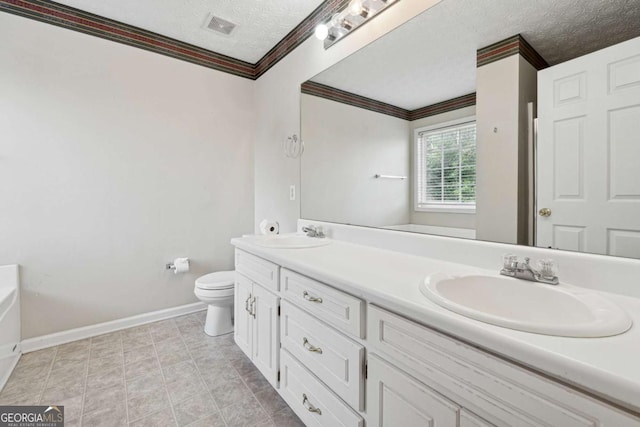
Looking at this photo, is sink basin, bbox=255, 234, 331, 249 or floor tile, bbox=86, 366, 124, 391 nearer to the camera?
floor tile, bbox=86, 366, 124, 391

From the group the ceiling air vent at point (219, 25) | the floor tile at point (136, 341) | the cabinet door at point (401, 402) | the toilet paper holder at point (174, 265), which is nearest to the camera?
the cabinet door at point (401, 402)

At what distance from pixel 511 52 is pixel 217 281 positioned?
88.4 inches

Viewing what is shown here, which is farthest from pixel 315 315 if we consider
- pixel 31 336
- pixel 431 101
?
pixel 31 336

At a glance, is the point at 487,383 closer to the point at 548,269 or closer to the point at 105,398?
the point at 548,269

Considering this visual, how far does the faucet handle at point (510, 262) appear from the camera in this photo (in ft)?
3.13

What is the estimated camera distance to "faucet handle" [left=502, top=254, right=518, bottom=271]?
955 mm

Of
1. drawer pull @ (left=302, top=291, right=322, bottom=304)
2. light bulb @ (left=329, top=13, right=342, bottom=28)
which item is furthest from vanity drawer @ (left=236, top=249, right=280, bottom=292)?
light bulb @ (left=329, top=13, right=342, bottom=28)

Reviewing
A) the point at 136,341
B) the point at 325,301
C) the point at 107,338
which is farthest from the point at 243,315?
the point at 107,338

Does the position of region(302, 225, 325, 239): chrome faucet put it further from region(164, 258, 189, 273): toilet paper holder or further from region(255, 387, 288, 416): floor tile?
region(164, 258, 189, 273): toilet paper holder

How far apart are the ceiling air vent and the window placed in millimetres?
1807

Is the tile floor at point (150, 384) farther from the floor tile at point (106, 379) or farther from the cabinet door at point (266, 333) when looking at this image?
the cabinet door at point (266, 333)

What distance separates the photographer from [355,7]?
65.5 inches

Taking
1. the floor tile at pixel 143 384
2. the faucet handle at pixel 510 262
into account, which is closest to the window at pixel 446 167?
the faucet handle at pixel 510 262

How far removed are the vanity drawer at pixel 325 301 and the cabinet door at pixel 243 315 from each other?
45cm
